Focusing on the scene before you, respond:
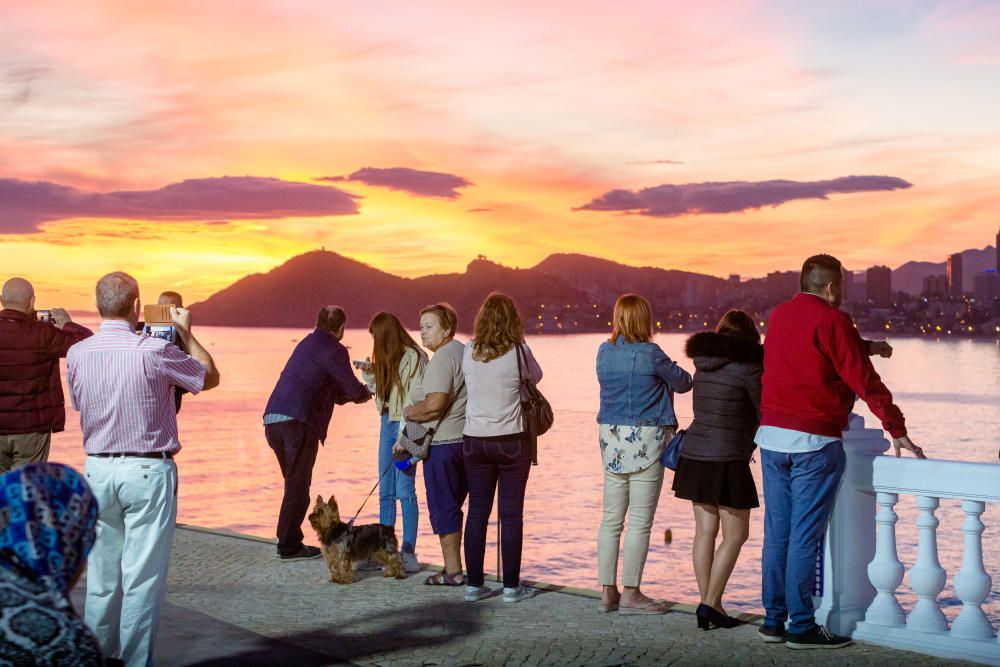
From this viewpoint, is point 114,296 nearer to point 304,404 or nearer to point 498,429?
point 498,429

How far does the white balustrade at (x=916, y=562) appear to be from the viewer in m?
6.02

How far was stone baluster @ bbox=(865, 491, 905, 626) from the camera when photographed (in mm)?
6387

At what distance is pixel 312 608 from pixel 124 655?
2138mm

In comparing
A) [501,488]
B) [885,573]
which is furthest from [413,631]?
[885,573]

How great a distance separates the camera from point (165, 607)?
24.2 ft

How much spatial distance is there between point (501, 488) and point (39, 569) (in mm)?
4836

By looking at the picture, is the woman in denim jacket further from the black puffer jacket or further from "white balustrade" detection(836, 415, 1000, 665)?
"white balustrade" detection(836, 415, 1000, 665)

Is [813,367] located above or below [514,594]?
above

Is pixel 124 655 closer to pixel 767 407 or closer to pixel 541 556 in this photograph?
pixel 767 407

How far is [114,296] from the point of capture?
5.36 meters

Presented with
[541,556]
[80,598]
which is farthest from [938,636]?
[541,556]

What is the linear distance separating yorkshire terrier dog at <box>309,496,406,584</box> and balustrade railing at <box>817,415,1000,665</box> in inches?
123

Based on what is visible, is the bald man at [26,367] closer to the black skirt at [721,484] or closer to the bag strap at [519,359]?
the bag strap at [519,359]

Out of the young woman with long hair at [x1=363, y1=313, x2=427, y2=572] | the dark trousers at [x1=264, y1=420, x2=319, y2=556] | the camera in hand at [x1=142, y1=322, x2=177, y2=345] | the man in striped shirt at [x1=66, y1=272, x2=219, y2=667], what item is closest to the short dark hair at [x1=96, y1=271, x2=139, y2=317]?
the man in striped shirt at [x1=66, y1=272, x2=219, y2=667]
